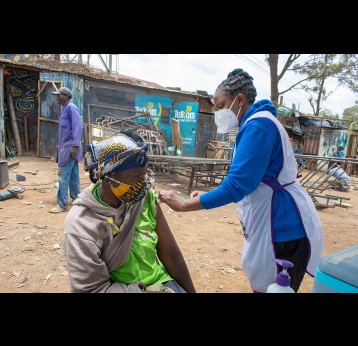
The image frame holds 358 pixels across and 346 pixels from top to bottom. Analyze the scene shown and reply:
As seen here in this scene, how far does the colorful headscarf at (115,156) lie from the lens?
1.62 metres

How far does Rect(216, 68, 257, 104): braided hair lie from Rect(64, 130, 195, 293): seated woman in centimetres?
74

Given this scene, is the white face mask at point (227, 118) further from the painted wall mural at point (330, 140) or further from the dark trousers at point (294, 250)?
the painted wall mural at point (330, 140)

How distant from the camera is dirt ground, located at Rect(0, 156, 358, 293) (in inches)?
132

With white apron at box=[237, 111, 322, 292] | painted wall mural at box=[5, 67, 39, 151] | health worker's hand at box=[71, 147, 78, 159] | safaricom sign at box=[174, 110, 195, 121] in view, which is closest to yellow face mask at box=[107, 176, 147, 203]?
white apron at box=[237, 111, 322, 292]

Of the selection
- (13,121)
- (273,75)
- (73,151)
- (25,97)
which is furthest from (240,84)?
(25,97)

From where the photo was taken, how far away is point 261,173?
1679 mm

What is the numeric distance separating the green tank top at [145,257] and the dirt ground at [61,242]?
1.64 metres

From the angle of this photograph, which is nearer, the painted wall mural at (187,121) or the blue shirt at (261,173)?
the blue shirt at (261,173)

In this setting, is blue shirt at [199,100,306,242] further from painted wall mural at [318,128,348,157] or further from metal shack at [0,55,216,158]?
painted wall mural at [318,128,348,157]

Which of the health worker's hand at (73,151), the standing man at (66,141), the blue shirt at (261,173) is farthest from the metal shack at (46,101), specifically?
the blue shirt at (261,173)

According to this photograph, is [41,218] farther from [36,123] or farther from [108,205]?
[36,123]

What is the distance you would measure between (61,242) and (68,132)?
2098 mm

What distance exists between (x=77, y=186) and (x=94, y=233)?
4.47 meters

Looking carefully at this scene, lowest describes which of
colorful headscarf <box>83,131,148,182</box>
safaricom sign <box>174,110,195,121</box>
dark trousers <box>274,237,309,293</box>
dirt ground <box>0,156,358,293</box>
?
dirt ground <box>0,156,358,293</box>
